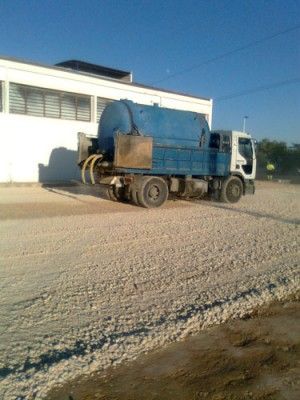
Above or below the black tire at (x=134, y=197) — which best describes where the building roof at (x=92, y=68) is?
above

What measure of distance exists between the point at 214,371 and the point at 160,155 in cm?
1078

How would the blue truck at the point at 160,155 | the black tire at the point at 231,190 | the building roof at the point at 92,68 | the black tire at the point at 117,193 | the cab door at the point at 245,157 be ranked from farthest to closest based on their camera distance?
1. the building roof at the point at 92,68
2. the cab door at the point at 245,157
3. the black tire at the point at 231,190
4. the black tire at the point at 117,193
5. the blue truck at the point at 160,155

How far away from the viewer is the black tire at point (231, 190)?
52.1 feet

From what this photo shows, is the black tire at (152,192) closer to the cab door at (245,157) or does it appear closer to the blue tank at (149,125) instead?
the blue tank at (149,125)

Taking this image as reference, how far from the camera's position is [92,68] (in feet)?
102

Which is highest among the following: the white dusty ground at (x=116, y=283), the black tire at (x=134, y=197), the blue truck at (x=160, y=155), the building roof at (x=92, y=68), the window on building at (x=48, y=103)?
the building roof at (x=92, y=68)

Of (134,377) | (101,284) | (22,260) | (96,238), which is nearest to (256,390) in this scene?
(134,377)

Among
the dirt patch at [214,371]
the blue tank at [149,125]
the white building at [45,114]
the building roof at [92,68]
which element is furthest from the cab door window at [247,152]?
the building roof at [92,68]

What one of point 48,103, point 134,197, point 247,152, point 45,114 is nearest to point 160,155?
point 134,197

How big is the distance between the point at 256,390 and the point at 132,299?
216cm

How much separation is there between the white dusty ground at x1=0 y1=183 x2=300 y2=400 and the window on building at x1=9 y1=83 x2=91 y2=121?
10424mm

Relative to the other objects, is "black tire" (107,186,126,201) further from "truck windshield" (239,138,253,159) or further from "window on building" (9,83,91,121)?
"window on building" (9,83,91,121)

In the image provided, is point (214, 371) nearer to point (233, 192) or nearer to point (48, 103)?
point (233, 192)

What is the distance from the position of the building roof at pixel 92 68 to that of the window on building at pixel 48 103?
344 inches
